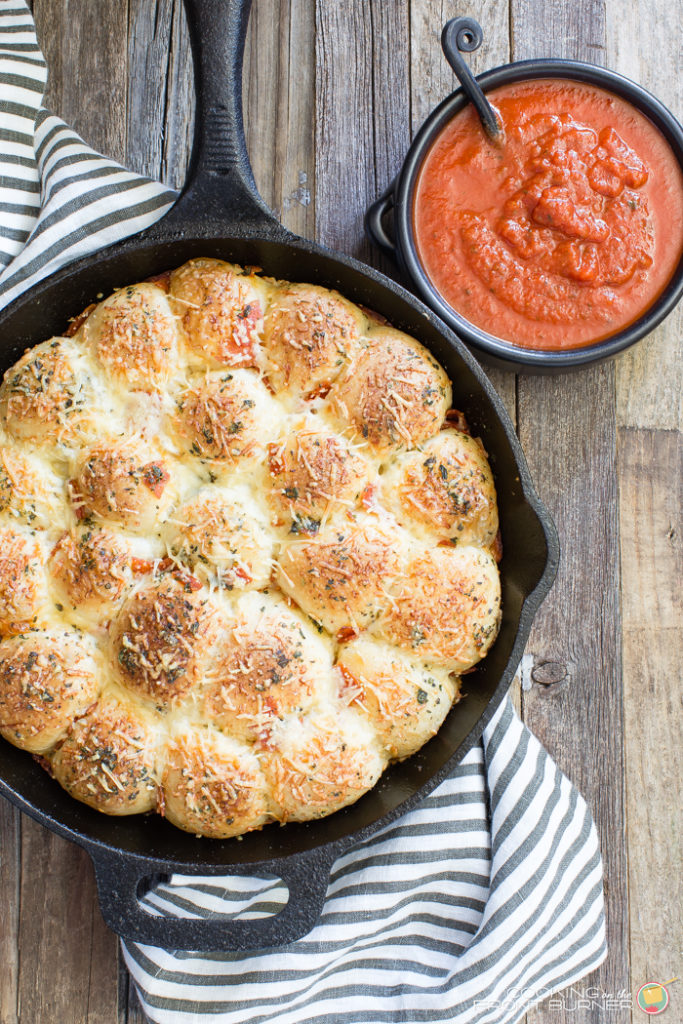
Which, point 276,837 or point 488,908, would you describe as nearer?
point 276,837

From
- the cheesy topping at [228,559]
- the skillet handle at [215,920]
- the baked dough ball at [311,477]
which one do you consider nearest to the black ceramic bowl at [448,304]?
the cheesy topping at [228,559]

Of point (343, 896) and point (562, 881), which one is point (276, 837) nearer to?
point (343, 896)

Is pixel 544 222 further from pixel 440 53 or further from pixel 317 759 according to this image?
pixel 317 759

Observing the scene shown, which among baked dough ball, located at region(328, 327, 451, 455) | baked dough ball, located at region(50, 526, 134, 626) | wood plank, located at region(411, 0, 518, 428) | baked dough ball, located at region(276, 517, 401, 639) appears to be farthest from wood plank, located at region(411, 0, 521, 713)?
baked dough ball, located at region(50, 526, 134, 626)

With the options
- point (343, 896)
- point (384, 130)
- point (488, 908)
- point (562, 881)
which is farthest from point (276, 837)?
point (384, 130)

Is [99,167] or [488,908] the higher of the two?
[99,167]

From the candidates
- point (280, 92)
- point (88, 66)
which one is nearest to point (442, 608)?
point (280, 92)

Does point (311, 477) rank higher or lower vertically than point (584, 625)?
higher
